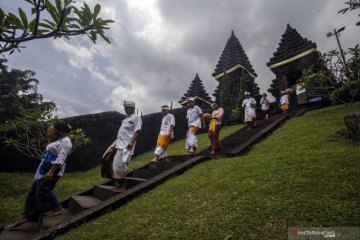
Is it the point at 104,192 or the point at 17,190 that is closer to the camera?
the point at 104,192

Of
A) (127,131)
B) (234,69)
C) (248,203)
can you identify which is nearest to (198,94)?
(234,69)

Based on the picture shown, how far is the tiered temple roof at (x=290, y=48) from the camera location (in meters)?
19.6

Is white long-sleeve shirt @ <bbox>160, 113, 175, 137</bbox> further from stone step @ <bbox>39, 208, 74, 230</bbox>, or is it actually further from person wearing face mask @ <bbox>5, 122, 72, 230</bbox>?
stone step @ <bbox>39, 208, 74, 230</bbox>

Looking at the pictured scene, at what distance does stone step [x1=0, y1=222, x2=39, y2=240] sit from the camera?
4.32m

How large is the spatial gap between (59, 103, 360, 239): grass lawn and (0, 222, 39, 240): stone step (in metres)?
1.07

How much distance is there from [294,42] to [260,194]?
20434mm

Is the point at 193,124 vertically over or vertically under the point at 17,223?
over

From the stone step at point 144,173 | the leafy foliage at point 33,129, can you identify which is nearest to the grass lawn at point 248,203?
the stone step at point 144,173

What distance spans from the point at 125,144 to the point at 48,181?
1568 mm

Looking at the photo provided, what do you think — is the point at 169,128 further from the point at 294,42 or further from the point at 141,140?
the point at 294,42

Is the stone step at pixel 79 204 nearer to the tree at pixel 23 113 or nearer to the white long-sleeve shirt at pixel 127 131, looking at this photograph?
the white long-sleeve shirt at pixel 127 131

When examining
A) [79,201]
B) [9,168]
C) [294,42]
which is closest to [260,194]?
[79,201]

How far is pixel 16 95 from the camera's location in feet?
71.7

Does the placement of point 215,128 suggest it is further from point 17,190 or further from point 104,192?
point 17,190
